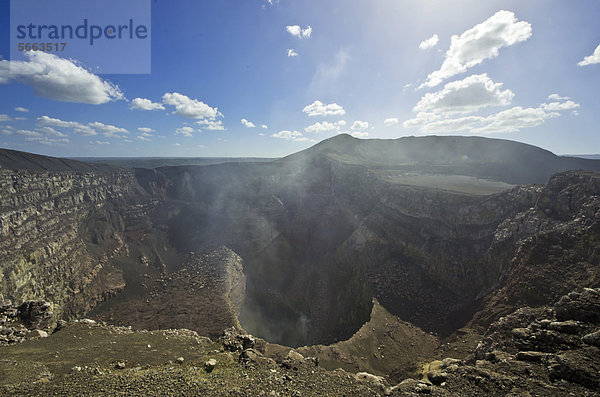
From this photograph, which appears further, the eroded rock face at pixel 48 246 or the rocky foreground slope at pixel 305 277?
the eroded rock face at pixel 48 246

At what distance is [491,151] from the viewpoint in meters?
87.1

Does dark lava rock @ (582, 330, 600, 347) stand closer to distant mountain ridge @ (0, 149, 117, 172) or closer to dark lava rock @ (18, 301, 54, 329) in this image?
dark lava rock @ (18, 301, 54, 329)

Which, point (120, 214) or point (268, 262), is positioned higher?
point (120, 214)

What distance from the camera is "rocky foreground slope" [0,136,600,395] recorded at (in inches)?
468

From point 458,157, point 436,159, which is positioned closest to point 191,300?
point 436,159

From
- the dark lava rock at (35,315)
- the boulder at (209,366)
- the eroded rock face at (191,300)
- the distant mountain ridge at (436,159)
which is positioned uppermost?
the distant mountain ridge at (436,159)

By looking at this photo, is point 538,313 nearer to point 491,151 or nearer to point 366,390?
point 366,390

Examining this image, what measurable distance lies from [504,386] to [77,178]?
5855cm

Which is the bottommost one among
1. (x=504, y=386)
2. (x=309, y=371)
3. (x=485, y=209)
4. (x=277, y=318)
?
(x=277, y=318)

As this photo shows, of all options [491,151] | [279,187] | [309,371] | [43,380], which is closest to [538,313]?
[309,371]

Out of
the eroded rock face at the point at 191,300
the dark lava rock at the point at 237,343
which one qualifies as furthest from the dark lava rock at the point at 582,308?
the eroded rock face at the point at 191,300

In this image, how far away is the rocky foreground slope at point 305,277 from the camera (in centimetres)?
1190

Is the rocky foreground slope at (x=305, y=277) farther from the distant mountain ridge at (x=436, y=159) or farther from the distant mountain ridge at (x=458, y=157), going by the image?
the distant mountain ridge at (x=458, y=157)

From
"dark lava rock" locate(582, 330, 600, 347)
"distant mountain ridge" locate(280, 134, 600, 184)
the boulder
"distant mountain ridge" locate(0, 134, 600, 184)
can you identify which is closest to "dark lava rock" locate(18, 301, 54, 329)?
the boulder
